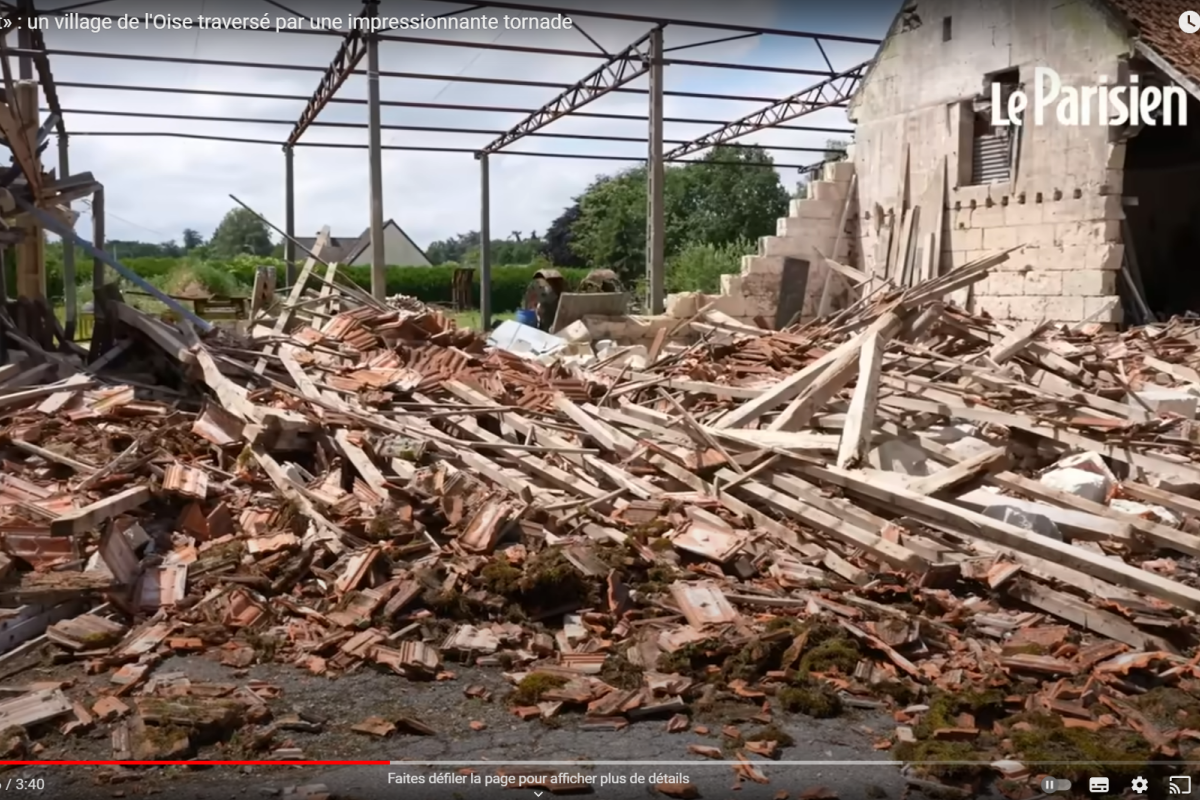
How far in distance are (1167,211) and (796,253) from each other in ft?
20.9

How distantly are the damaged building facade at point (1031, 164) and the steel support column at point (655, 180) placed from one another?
368 centimetres

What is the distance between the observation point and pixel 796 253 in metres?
18.9

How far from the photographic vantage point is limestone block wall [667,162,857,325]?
1842cm

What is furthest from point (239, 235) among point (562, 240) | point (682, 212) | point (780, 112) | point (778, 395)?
point (778, 395)

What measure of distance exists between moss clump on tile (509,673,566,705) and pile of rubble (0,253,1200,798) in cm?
1

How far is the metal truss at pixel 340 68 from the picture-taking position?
59.6ft

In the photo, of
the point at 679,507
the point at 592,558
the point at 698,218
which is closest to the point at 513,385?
the point at 679,507

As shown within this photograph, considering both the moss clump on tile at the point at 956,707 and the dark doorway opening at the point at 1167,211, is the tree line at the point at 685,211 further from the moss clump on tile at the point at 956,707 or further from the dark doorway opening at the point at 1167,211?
the moss clump on tile at the point at 956,707

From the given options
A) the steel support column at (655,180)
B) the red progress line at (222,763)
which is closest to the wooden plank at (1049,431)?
the red progress line at (222,763)

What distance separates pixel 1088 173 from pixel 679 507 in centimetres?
1061

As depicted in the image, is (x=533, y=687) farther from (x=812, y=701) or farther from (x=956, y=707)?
(x=956, y=707)

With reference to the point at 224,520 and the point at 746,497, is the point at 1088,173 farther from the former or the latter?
the point at 224,520

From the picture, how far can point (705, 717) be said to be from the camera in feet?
14.3
